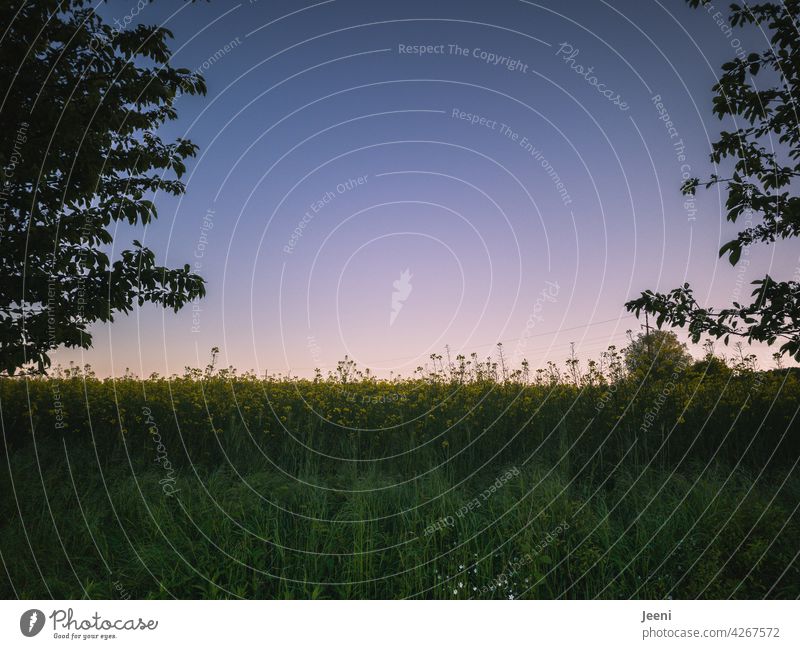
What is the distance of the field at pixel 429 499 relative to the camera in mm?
4156

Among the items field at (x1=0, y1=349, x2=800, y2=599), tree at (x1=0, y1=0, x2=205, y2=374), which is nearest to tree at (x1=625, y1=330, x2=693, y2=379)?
field at (x1=0, y1=349, x2=800, y2=599)

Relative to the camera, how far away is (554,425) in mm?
7238

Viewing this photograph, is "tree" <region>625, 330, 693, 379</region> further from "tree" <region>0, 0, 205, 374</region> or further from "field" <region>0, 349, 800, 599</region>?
"tree" <region>0, 0, 205, 374</region>

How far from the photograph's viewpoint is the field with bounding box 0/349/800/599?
4.16m

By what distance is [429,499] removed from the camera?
511cm

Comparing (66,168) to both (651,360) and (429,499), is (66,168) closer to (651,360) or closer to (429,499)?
(429,499)

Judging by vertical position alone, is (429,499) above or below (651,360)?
below
